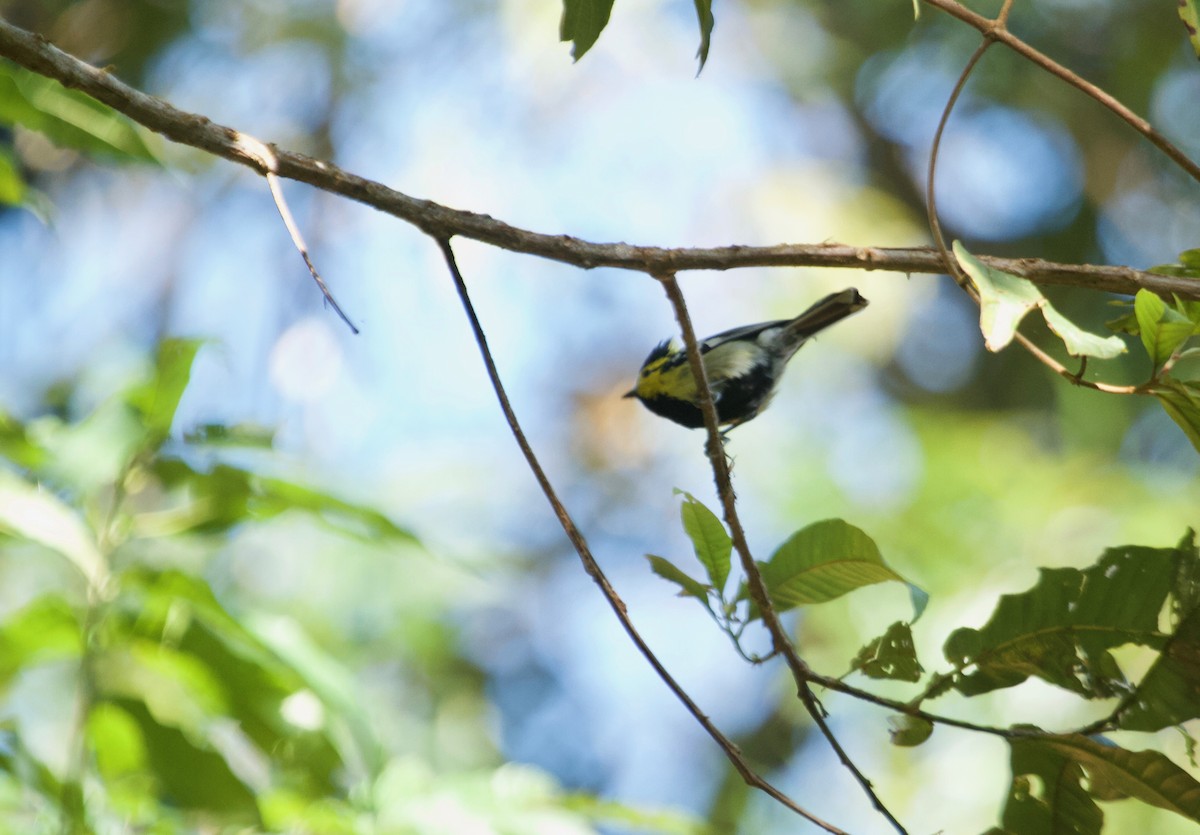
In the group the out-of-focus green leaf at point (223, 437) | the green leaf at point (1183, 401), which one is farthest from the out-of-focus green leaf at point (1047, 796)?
the out-of-focus green leaf at point (223, 437)

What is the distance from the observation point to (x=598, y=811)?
1941 mm

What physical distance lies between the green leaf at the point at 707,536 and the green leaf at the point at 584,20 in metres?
0.66

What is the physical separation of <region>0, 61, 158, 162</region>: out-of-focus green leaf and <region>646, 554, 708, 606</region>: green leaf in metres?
1.20

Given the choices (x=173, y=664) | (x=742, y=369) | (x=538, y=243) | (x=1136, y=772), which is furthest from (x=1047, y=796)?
(x=742, y=369)

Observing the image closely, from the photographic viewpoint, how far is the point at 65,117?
1.82 m

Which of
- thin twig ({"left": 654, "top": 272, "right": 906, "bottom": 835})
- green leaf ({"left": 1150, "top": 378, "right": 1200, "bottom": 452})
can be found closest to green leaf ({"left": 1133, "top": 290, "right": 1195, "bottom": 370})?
green leaf ({"left": 1150, "top": 378, "right": 1200, "bottom": 452})

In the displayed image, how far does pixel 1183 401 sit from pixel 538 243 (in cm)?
86

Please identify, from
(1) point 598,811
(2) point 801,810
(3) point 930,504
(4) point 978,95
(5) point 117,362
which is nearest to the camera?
(2) point 801,810

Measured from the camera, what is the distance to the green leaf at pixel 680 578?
148 centimetres

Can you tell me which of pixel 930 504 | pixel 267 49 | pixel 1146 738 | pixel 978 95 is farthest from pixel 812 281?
pixel 267 49

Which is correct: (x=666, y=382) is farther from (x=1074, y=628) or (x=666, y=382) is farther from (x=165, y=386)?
(x=1074, y=628)

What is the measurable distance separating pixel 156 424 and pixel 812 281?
4725mm

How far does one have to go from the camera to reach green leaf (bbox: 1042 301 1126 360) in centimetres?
112

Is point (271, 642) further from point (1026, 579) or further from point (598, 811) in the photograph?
point (1026, 579)
